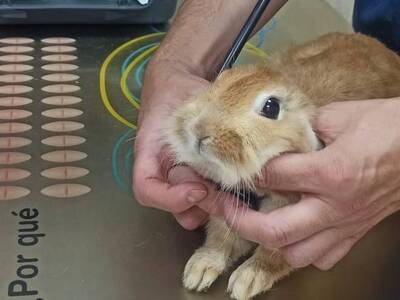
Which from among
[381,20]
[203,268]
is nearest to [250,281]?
[203,268]

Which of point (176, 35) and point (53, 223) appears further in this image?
point (176, 35)

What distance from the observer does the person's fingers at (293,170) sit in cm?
66

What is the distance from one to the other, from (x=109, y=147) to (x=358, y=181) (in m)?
0.39

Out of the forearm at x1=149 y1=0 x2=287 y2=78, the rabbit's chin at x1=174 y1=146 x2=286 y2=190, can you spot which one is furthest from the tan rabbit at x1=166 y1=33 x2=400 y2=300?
the forearm at x1=149 y1=0 x2=287 y2=78

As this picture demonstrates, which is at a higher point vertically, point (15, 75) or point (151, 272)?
point (15, 75)

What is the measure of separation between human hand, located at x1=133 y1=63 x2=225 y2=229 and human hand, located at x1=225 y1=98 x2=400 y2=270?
0.04 meters

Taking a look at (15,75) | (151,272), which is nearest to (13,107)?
(15,75)

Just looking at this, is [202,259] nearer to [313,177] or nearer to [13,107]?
[313,177]

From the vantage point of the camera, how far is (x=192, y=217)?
0.80 m

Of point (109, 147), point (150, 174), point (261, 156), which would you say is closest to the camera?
point (261, 156)

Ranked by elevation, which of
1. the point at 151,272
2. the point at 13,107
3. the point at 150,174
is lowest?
the point at 151,272

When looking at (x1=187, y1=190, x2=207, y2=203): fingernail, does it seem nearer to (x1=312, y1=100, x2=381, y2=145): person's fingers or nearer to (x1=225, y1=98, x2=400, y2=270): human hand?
(x1=225, y1=98, x2=400, y2=270): human hand

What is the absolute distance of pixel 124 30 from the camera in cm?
125

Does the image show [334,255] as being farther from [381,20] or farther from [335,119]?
[381,20]
